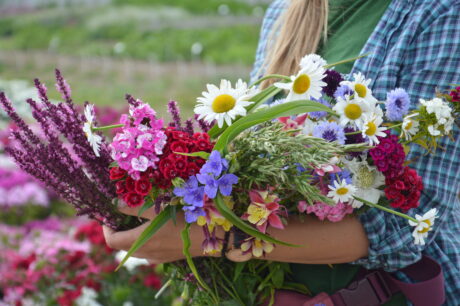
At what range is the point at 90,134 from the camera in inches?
35.8

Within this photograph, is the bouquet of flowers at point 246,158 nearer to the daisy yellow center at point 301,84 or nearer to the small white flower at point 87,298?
the daisy yellow center at point 301,84

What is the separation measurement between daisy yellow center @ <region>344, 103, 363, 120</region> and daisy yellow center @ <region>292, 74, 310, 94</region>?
78mm

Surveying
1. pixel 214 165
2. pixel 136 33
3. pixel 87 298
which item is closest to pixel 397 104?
pixel 214 165

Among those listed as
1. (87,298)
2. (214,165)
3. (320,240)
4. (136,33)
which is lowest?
(136,33)

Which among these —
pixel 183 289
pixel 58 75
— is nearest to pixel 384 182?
pixel 183 289

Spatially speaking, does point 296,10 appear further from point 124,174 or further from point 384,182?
point 124,174

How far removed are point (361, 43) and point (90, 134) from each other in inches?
25.2

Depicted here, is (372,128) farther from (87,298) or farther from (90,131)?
(87,298)

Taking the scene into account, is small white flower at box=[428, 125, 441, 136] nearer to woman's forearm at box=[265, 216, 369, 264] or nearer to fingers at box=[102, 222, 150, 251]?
woman's forearm at box=[265, 216, 369, 264]

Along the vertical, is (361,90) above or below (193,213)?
above

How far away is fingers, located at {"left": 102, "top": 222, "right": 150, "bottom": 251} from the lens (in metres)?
1.01

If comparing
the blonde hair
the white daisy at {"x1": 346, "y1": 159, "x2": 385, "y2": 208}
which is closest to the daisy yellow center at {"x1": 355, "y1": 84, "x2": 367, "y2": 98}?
the white daisy at {"x1": 346, "y1": 159, "x2": 385, "y2": 208}

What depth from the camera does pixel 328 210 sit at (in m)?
0.97

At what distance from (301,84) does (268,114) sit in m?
0.09
